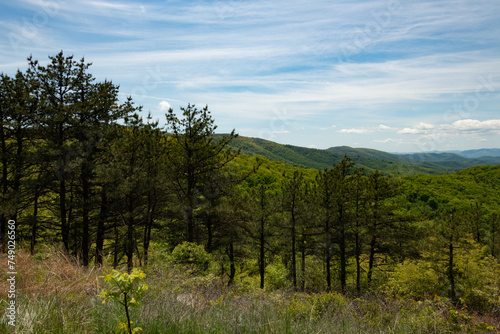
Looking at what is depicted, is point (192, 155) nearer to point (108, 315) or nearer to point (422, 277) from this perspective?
point (108, 315)

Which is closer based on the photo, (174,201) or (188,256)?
(188,256)

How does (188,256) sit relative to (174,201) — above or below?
below

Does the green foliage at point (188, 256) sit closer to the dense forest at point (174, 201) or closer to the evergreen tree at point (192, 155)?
the dense forest at point (174, 201)

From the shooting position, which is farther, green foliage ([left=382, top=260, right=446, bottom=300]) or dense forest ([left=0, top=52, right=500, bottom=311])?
green foliage ([left=382, top=260, right=446, bottom=300])

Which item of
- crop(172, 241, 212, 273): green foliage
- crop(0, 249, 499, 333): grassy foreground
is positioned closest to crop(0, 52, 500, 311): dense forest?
crop(172, 241, 212, 273): green foliage

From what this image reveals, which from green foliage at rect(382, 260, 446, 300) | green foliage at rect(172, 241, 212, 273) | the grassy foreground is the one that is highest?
the grassy foreground

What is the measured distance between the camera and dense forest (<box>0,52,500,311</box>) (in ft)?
47.0

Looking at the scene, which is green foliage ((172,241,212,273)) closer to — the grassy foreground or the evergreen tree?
the evergreen tree

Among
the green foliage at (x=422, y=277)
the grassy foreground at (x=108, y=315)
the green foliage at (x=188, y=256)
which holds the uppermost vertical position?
the grassy foreground at (x=108, y=315)

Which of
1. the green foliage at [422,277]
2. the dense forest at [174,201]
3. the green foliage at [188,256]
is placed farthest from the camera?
the green foliage at [422,277]

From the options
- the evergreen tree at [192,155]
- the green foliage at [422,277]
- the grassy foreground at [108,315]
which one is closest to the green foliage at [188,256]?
the evergreen tree at [192,155]

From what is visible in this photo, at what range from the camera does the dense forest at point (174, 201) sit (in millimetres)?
14336

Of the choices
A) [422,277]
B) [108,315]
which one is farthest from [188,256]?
[422,277]

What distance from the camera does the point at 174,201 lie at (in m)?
16.8
